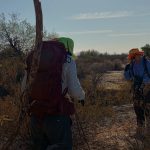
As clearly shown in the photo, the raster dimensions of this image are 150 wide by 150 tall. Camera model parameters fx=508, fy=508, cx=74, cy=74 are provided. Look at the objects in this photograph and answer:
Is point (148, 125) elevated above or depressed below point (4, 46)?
below

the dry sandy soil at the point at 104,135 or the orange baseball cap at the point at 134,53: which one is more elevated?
the orange baseball cap at the point at 134,53

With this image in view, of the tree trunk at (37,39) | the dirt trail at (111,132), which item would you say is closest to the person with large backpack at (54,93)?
the tree trunk at (37,39)

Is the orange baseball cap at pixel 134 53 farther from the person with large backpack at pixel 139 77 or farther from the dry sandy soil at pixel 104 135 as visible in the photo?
the dry sandy soil at pixel 104 135

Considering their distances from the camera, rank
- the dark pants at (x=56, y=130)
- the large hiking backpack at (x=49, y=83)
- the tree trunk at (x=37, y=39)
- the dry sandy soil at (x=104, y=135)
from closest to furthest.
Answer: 1. the tree trunk at (x=37, y=39)
2. the large hiking backpack at (x=49, y=83)
3. the dark pants at (x=56, y=130)
4. the dry sandy soil at (x=104, y=135)

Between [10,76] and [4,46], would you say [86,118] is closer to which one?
[10,76]

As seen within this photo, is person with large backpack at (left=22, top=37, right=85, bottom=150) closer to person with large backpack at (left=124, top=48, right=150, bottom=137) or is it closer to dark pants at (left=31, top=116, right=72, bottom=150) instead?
dark pants at (left=31, top=116, right=72, bottom=150)

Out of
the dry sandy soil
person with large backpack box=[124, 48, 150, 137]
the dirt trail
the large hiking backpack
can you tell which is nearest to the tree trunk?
the large hiking backpack

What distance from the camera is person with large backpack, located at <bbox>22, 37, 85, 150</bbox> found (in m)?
5.46

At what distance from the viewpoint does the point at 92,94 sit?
38.2 feet

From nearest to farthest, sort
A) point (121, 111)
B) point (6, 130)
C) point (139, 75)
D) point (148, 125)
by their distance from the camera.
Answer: point (148, 125)
point (6, 130)
point (139, 75)
point (121, 111)

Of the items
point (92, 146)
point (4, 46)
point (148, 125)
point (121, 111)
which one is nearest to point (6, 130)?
point (92, 146)

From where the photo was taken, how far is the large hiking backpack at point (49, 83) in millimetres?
5441

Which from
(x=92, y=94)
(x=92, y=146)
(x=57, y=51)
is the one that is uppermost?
(x=57, y=51)

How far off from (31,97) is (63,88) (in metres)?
0.37
